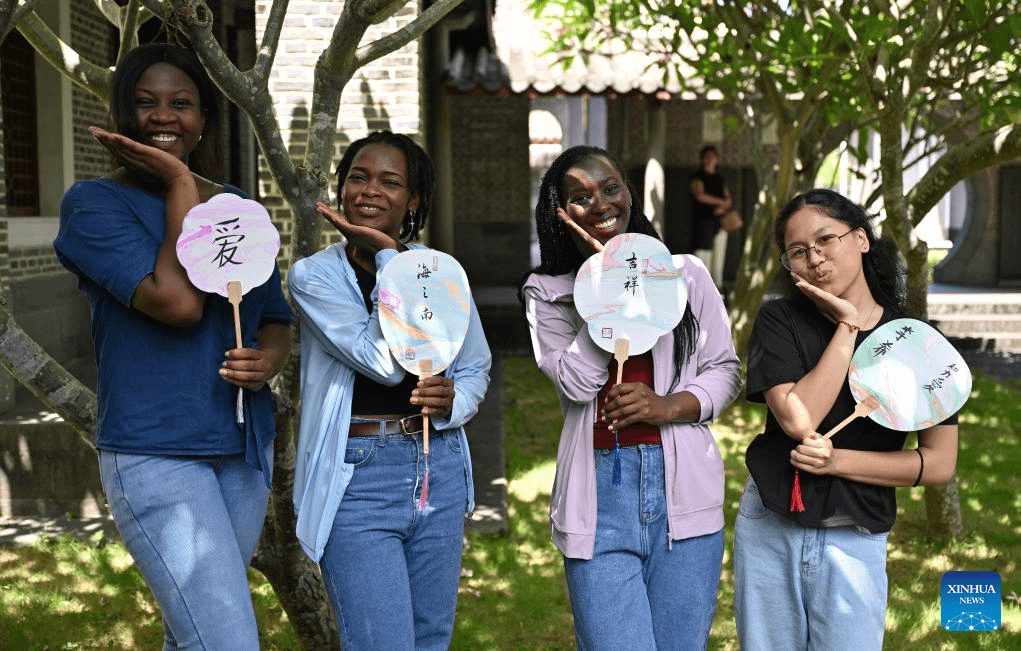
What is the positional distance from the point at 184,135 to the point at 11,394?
5.26 meters

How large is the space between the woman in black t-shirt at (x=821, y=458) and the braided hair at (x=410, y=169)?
0.91m

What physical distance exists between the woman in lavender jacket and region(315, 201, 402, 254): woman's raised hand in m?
0.44

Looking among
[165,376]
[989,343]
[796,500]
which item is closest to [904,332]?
[796,500]

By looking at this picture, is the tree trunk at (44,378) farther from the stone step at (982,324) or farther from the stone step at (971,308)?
the stone step at (971,308)

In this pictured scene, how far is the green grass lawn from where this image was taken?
15.0ft

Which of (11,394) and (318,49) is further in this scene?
(11,394)

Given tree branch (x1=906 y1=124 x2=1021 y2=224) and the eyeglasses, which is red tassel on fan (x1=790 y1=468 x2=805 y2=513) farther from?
tree branch (x1=906 y1=124 x2=1021 y2=224)

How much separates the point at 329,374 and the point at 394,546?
0.42m

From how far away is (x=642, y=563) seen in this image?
8.66 ft

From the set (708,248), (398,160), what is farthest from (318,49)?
(708,248)

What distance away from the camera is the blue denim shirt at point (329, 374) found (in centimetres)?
250

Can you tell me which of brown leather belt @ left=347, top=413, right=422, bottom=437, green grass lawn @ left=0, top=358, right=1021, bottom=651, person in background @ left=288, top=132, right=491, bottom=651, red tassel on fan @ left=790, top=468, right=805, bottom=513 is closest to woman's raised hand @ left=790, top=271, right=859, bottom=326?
red tassel on fan @ left=790, top=468, right=805, bottom=513

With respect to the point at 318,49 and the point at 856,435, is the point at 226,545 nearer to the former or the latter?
the point at 856,435

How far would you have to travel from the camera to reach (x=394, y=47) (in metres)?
3.36
